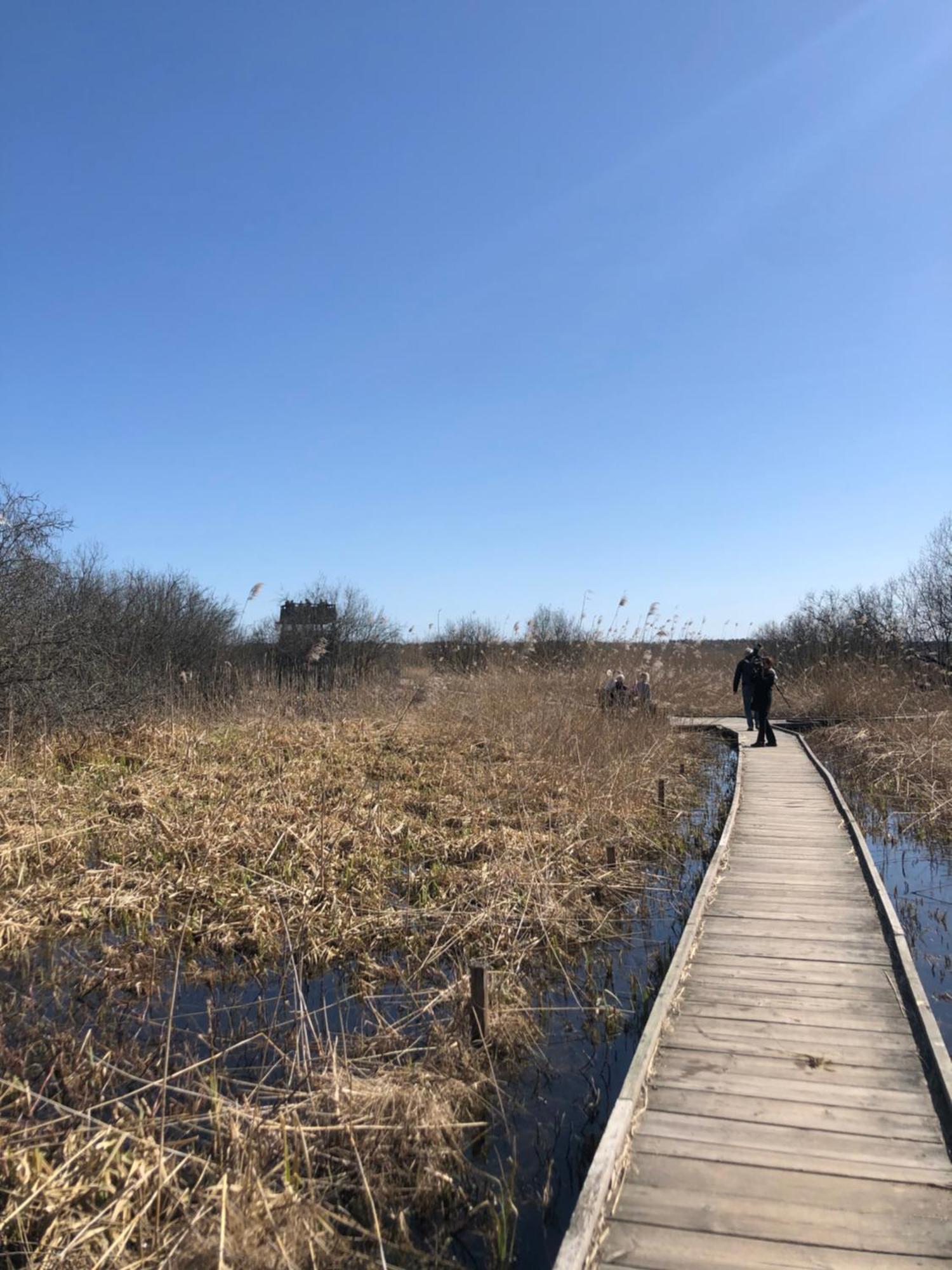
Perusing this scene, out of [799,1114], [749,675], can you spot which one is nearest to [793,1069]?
[799,1114]

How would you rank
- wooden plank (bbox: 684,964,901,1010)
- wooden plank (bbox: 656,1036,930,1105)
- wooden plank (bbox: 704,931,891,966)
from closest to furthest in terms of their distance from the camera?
wooden plank (bbox: 656,1036,930,1105) < wooden plank (bbox: 684,964,901,1010) < wooden plank (bbox: 704,931,891,966)

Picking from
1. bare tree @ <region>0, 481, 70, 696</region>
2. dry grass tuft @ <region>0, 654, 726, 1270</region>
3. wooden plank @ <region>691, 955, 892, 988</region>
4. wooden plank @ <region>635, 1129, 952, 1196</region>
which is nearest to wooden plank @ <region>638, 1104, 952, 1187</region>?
wooden plank @ <region>635, 1129, 952, 1196</region>

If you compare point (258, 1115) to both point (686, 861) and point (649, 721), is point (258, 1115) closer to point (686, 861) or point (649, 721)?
point (686, 861)

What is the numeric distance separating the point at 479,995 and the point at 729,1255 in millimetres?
1944

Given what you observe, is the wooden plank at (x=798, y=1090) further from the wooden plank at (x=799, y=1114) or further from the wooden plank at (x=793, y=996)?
the wooden plank at (x=793, y=996)

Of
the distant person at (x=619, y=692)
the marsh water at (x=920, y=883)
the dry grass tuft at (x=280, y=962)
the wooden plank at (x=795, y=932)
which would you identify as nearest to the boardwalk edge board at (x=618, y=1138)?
the wooden plank at (x=795, y=932)

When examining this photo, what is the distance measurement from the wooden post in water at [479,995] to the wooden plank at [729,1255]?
1684mm

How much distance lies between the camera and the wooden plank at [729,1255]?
2.72m

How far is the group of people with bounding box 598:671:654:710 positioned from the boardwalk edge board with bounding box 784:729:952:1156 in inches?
242

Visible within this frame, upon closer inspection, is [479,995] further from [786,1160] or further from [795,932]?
[795,932]

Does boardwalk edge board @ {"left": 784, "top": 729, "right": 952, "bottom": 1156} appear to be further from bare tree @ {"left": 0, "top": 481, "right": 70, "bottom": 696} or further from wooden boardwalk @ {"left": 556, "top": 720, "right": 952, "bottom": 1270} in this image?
bare tree @ {"left": 0, "top": 481, "right": 70, "bottom": 696}

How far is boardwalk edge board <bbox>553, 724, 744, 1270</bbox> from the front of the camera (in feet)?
9.07

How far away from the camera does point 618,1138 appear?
3359 mm

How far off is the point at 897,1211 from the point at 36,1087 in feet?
12.5
